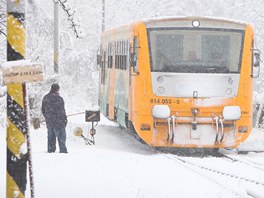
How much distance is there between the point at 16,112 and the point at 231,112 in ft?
30.1

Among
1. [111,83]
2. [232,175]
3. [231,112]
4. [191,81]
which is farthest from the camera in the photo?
[111,83]

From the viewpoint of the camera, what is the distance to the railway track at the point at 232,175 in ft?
31.5

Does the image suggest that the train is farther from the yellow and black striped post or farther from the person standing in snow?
the yellow and black striped post

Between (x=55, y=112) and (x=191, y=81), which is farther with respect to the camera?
(x=191, y=81)

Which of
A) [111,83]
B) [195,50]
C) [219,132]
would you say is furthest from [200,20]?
[111,83]

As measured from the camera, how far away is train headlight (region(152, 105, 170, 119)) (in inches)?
596

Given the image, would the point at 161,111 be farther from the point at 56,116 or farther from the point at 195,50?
the point at 56,116

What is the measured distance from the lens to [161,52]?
15617 millimetres

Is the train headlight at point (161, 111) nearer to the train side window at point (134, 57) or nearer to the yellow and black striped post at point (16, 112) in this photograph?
the train side window at point (134, 57)

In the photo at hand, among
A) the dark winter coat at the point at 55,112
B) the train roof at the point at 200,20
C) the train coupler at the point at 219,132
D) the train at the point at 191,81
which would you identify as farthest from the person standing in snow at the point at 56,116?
the train coupler at the point at 219,132

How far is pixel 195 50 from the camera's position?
1565 cm

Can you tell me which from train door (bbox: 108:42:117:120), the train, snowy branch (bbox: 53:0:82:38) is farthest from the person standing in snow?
snowy branch (bbox: 53:0:82:38)

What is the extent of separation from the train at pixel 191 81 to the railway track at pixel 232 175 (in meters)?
0.79

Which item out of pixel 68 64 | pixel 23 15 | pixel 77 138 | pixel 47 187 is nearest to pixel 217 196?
pixel 47 187
